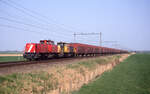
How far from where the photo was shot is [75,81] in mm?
14422

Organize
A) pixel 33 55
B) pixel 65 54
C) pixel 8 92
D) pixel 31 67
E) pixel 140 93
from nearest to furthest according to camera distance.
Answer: pixel 8 92, pixel 31 67, pixel 140 93, pixel 33 55, pixel 65 54

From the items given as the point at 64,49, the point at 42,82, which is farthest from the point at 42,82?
the point at 64,49

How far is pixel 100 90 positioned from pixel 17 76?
7.67 m

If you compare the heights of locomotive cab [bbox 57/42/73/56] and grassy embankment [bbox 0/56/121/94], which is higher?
locomotive cab [bbox 57/42/73/56]

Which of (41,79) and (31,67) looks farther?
(31,67)

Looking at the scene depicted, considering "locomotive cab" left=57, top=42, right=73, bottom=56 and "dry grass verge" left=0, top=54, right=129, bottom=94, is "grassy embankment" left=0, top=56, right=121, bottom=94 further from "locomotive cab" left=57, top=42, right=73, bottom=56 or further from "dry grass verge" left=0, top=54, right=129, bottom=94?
"locomotive cab" left=57, top=42, right=73, bottom=56

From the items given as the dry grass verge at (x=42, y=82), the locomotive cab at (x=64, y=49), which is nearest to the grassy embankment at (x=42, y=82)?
the dry grass verge at (x=42, y=82)

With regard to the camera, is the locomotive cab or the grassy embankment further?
the locomotive cab

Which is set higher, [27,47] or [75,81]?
[27,47]

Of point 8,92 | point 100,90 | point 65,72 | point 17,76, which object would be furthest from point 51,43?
point 8,92

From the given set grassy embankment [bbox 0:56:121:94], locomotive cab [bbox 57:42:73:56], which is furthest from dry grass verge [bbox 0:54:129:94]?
locomotive cab [bbox 57:42:73:56]

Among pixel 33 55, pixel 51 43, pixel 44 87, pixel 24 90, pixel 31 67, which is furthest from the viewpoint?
pixel 51 43

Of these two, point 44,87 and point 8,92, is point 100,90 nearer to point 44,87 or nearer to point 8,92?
point 44,87

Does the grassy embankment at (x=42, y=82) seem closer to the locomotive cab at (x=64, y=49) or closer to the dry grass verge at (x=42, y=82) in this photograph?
the dry grass verge at (x=42, y=82)
